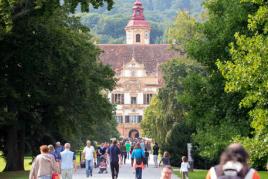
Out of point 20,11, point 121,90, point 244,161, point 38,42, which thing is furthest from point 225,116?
point 121,90

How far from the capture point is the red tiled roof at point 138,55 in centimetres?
13975

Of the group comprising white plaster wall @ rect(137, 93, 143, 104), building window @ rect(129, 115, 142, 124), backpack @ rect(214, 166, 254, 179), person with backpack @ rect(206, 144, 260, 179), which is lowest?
backpack @ rect(214, 166, 254, 179)

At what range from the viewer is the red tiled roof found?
140 m

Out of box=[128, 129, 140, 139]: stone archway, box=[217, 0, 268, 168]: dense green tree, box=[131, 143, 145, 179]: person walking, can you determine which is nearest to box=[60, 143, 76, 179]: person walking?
box=[131, 143, 145, 179]: person walking

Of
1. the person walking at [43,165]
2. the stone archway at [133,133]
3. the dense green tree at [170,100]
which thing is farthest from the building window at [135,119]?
the person walking at [43,165]

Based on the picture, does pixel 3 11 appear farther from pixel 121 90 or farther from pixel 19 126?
pixel 121 90

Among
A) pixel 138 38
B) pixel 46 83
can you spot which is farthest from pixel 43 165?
pixel 138 38

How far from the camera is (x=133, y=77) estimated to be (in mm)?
139750

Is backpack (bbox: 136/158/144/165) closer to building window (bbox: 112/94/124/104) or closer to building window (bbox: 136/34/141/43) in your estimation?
building window (bbox: 112/94/124/104)

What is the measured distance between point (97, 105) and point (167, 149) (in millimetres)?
6117

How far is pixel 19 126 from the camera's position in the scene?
40750mm

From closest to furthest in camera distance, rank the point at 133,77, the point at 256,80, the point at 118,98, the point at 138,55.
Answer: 1. the point at 256,80
2. the point at 133,77
3. the point at 138,55
4. the point at 118,98

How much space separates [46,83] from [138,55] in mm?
102329

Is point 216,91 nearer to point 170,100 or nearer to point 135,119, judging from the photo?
point 170,100
